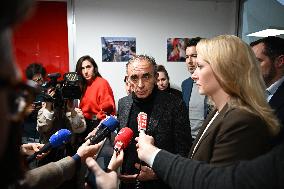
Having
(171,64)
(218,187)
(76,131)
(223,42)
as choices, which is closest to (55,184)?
(218,187)

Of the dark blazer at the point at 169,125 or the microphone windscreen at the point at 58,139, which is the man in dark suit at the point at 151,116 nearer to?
the dark blazer at the point at 169,125

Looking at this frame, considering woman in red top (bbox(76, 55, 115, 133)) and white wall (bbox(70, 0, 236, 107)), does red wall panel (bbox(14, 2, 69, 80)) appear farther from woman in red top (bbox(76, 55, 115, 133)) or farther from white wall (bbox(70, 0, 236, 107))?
woman in red top (bbox(76, 55, 115, 133))

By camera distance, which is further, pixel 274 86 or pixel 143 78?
pixel 274 86

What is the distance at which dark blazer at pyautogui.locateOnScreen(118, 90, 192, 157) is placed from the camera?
1789 millimetres

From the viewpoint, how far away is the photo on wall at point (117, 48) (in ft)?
12.6

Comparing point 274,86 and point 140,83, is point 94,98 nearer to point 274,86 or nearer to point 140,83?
point 140,83

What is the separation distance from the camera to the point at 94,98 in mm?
3230

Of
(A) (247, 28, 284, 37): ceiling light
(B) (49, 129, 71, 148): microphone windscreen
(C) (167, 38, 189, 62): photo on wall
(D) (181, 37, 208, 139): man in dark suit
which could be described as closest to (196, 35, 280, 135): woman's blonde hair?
(B) (49, 129, 71, 148): microphone windscreen

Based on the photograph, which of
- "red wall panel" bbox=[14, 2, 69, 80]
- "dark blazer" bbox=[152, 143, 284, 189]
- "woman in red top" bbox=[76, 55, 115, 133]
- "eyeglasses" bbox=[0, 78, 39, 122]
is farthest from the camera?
"red wall panel" bbox=[14, 2, 69, 80]

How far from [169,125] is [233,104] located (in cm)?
69

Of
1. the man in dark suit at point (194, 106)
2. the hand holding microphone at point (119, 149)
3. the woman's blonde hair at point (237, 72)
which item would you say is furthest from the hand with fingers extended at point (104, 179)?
the man in dark suit at point (194, 106)

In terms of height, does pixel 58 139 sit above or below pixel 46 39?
below

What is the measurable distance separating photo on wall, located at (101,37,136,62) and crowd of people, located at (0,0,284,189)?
1626 millimetres

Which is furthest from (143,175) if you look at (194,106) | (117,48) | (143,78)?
(117,48)
